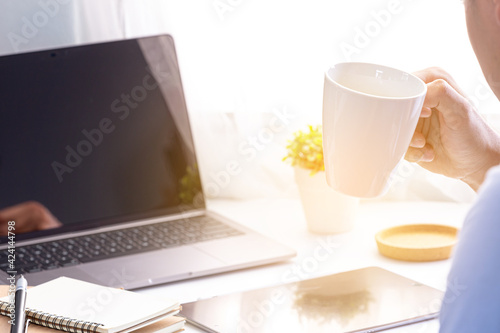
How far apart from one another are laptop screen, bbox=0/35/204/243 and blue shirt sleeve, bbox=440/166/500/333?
853mm

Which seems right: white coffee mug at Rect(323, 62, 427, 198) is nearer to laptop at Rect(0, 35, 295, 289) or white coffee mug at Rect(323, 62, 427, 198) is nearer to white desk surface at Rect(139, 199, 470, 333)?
white desk surface at Rect(139, 199, 470, 333)

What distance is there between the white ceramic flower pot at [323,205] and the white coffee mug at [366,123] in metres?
0.41

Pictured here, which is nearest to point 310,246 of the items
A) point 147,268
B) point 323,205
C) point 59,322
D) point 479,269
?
point 323,205

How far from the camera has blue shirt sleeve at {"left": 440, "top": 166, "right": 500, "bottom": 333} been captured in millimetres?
533

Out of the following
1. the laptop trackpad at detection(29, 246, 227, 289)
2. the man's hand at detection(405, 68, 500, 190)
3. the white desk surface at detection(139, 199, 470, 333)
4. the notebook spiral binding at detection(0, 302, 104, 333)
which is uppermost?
the man's hand at detection(405, 68, 500, 190)

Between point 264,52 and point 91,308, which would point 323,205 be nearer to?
point 264,52

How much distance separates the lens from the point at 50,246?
3.99 ft

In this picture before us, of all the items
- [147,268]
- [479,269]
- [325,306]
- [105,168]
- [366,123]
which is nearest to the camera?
[479,269]

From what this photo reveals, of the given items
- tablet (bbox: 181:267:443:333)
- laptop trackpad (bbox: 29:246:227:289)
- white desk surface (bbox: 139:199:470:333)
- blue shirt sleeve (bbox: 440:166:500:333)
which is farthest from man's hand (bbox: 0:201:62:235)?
blue shirt sleeve (bbox: 440:166:500:333)

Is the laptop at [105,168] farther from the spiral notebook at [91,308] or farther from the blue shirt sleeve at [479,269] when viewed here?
the blue shirt sleeve at [479,269]

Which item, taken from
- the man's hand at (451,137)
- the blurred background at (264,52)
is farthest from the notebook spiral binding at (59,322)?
the blurred background at (264,52)

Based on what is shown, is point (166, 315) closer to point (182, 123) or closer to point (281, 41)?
point (182, 123)

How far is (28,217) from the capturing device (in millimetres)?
1263

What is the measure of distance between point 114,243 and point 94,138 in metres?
0.20
